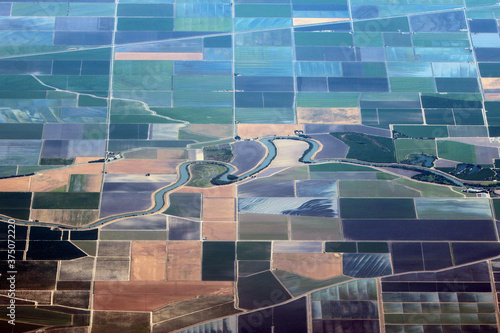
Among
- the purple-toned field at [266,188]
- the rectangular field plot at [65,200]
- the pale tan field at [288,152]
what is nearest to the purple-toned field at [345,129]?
the pale tan field at [288,152]

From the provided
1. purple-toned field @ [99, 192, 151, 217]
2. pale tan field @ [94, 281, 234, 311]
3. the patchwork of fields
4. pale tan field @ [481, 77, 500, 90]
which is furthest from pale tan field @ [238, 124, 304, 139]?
pale tan field @ [481, 77, 500, 90]

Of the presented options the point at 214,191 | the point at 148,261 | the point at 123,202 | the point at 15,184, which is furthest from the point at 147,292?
the point at 15,184

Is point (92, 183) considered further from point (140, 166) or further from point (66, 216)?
point (140, 166)

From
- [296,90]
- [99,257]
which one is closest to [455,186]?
[296,90]

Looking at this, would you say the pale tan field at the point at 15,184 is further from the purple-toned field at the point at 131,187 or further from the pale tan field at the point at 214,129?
the pale tan field at the point at 214,129

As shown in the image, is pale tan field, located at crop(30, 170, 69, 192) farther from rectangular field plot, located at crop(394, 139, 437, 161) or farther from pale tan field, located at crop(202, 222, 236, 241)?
rectangular field plot, located at crop(394, 139, 437, 161)
